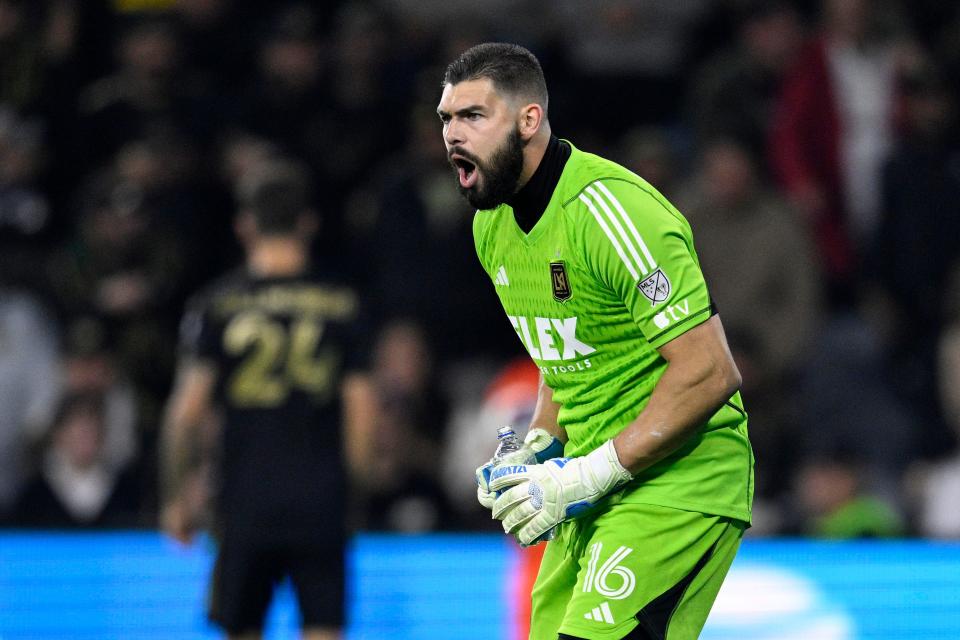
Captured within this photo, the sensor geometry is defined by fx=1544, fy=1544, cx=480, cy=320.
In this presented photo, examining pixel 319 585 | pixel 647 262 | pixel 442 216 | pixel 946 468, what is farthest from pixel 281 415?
pixel 946 468

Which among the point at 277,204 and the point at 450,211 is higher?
the point at 277,204

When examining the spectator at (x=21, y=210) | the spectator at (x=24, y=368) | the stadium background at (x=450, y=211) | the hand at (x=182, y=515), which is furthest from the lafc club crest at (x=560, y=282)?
the spectator at (x=21, y=210)

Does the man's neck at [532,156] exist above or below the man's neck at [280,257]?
above

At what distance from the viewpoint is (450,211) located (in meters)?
9.97

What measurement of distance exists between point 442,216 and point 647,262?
599 centimetres

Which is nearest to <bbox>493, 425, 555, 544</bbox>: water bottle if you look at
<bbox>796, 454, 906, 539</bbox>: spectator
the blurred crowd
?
the blurred crowd

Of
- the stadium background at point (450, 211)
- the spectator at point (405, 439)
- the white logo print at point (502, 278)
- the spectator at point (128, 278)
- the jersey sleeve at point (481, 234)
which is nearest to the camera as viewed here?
the white logo print at point (502, 278)

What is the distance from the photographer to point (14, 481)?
31.8 ft

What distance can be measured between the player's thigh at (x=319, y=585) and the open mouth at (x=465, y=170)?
278 centimetres

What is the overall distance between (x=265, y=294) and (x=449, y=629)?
217 cm

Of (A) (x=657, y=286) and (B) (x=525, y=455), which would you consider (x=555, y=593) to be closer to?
(B) (x=525, y=455)

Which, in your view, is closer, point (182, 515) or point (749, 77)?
point (182, 515)

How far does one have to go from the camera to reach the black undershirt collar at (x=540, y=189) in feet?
14.0

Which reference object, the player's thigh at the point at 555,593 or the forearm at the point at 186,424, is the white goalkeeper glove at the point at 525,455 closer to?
the player's thigh at the point at 555,593
